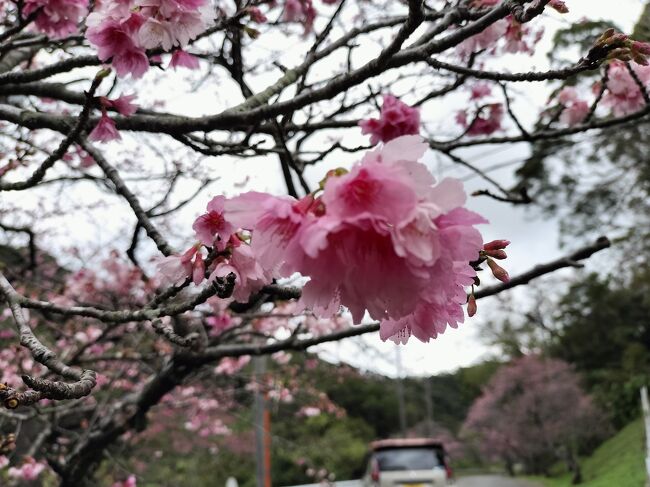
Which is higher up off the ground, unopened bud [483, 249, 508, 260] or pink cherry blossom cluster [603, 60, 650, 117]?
pink cherry blossom cluster [603, 60, 650, 117]

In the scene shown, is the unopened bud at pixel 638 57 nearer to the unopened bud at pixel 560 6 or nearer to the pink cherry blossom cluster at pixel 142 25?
the unopened bud at pixel 560 6

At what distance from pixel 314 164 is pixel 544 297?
68.4 feet

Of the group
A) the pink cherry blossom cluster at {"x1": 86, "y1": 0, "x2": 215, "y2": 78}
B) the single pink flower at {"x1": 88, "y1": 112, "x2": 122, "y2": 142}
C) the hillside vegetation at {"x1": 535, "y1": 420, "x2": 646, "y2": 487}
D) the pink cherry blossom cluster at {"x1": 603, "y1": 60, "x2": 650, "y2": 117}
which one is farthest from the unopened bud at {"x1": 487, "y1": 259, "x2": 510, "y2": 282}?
the hillside vegetation at {"x1": 535, "y1": 420, "x2": 646, "y2": 487}

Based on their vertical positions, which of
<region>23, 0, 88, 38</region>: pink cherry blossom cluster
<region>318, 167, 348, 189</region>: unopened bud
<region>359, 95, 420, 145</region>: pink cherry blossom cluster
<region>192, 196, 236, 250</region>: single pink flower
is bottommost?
<region>318, 167, 348, 189</region>: unopened bud

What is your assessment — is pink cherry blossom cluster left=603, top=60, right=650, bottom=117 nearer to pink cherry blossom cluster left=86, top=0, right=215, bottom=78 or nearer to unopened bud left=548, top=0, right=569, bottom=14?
unopened bud left=548, top=0, right=569, bottom=14

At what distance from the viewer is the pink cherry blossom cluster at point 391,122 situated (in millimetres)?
2186

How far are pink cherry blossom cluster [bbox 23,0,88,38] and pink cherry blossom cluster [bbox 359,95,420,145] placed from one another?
3.91 feet

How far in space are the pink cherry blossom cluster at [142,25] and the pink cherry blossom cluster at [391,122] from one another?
840 mm

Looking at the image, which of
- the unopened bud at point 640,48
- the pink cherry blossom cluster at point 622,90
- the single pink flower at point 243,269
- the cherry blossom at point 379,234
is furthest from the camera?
the pink cherry blossom cluster at point 622,90

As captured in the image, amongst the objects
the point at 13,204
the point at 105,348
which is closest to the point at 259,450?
the point at 105,348

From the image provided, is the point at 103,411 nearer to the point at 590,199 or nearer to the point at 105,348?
the point at 105,348

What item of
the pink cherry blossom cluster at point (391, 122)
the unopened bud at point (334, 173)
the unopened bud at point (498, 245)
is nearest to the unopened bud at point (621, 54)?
the unopened bud at point (498, 245)

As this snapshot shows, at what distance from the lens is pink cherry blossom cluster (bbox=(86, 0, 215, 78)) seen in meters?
1.51

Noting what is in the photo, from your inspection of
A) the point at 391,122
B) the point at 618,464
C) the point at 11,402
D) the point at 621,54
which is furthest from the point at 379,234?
the point at 618,464
